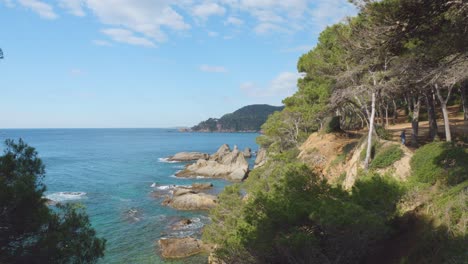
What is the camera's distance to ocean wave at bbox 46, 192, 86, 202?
44.8m

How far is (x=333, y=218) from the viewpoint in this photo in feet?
38.7

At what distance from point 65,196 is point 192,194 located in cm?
1924

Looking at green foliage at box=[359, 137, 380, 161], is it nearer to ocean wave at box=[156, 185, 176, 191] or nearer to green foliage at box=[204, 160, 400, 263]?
green foliage at box=[204, 160, 400, 263]

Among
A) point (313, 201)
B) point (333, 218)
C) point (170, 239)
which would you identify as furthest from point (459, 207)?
point (170, 239)

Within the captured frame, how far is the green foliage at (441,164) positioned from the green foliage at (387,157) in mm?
1388

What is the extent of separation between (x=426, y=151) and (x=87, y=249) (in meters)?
17.4

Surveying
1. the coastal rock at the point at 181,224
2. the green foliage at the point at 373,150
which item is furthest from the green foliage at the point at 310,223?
the coastal rock at the point at 181,224

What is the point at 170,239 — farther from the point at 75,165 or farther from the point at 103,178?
the point at 75,165

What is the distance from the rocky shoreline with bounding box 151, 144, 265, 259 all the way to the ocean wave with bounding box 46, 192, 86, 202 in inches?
395

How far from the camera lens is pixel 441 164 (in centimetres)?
1656

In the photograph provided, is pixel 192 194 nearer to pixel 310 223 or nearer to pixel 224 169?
pixel 224 169

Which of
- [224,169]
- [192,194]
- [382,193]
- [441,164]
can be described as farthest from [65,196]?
[441,164]

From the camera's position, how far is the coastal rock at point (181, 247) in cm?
2652

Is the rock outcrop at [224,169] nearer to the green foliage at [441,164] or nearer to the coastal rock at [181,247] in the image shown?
the coastal rock at [181,247]
